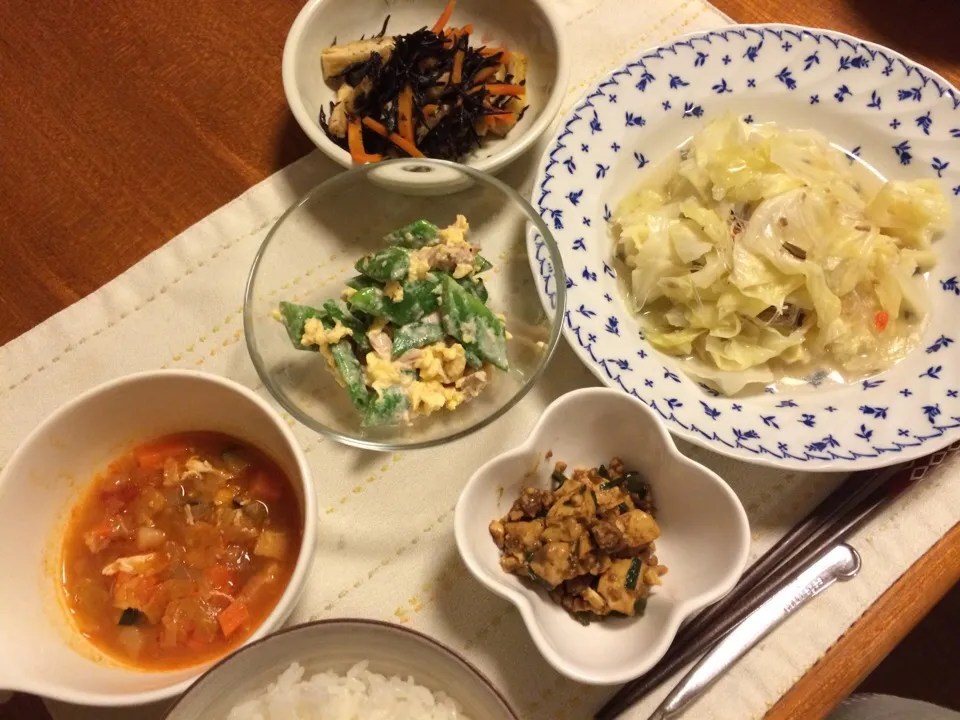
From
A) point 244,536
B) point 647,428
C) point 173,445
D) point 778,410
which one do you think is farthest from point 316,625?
point 778,410

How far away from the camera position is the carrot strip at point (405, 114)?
1.53m

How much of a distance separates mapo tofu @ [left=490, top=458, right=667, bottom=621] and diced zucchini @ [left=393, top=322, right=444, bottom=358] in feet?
1.08

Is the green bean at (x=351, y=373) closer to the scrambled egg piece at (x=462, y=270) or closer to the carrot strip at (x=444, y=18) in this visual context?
the scrambled egg piece at (x=462, y=270)

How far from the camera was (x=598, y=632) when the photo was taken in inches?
47.9

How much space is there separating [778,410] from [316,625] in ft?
3.14

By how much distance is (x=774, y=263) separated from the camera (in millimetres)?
1490

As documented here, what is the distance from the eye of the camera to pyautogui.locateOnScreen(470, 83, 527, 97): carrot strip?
155cm

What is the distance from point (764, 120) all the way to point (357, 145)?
943 mm

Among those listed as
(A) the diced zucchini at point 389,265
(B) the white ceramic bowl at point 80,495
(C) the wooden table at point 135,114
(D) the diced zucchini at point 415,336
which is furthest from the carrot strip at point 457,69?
(B) the white ceramic bowl at point 80,495

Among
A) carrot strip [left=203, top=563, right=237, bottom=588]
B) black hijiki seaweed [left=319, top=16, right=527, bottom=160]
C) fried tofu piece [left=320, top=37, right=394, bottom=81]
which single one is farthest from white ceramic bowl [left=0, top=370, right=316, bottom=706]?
fried tofu piece [left=320, top=37, right=394, bottom=81]

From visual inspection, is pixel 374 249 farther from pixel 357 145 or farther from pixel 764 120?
pixel 764 120

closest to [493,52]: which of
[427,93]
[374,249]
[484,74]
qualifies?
[484,74]

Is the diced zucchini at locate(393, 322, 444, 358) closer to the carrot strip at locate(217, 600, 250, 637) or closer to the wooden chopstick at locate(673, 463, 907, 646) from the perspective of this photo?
the carrot strip at locate(217, 600, 250, 637)

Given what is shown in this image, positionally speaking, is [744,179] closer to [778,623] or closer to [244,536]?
[778,623]
